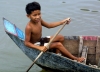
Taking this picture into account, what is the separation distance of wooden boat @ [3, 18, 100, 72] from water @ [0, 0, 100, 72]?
70 cm

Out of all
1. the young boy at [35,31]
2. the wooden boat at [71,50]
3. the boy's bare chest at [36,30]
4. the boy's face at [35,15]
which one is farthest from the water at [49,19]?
the boy's face at [35,15]

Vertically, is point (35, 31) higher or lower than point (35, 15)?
lower

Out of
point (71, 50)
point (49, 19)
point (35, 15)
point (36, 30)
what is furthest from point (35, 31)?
point (49, 19)

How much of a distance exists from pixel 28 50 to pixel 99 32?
2538 millimetres

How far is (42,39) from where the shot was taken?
4.43m

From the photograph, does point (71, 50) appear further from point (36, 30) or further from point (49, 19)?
point (49, 19)

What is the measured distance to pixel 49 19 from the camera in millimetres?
6824

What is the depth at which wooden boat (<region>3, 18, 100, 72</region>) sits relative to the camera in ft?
12.9

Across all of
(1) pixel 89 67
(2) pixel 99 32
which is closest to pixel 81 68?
(1) pixel 89 67

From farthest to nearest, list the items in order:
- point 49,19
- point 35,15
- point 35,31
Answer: point 49,19 < point 35,31 < point 35,15

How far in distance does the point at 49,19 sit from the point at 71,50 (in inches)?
89.3

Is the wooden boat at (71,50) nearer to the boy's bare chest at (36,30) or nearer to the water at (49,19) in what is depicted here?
the boy's bare chest at (36,30)

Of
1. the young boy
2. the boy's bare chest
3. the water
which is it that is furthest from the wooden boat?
the water

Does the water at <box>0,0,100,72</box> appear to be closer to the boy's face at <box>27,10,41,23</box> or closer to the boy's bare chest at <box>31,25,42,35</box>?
the boy's bare chest at <box>31,25,42,35</box>
